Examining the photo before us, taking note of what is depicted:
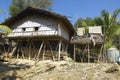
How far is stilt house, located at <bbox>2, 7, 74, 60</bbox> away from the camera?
22.9 m

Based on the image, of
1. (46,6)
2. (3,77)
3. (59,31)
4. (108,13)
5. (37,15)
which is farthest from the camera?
(46,6)

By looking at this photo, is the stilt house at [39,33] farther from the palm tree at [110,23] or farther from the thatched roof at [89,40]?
the palm tree at [110,23]

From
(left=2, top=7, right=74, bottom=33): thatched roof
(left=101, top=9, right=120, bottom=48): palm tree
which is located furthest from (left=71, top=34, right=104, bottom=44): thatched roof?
(left=101, top=9, right=120, bottom=48): palm tree

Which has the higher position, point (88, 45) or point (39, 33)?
point (39, 33)

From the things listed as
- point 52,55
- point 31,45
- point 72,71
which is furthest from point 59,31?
point 72,71

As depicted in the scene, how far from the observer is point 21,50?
→ 81.9 feet

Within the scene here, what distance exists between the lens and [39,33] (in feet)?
76.6

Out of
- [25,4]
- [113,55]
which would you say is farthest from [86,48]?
[25,4]

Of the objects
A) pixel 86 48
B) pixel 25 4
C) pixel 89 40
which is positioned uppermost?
pixel 25 4

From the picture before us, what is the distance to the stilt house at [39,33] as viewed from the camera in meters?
22.9

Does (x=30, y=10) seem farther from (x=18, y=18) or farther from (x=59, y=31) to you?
(x=59, y=31)

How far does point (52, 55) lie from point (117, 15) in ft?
37.7

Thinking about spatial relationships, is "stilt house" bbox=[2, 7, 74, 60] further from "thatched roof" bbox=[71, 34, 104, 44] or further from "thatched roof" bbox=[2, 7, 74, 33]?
"thatched roof" bbox=[71, 34, 104, 44]

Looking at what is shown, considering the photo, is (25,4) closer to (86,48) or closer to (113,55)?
(86,48)
